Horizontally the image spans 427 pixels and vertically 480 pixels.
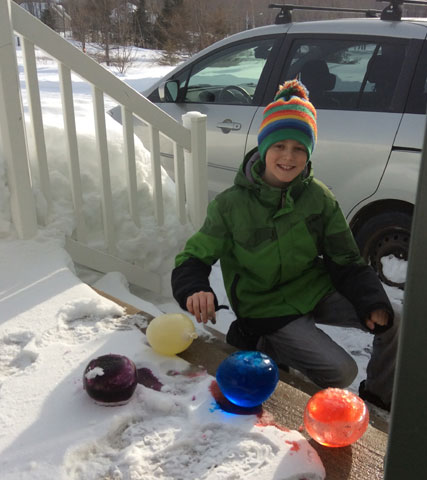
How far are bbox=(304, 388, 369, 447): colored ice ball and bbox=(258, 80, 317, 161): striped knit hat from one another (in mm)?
1019

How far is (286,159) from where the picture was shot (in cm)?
218

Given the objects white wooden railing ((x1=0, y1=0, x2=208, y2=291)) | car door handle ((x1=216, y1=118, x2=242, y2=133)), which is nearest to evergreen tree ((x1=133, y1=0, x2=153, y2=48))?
car door handle ((x1=216, y1=118, x2=242, y2=133))

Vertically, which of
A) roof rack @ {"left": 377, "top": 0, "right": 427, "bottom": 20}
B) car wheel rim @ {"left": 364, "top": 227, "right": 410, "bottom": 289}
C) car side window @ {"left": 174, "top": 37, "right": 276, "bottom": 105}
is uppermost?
roof rack @ {"left": 377, "top": 0, "right": 427, "bottom": 20}

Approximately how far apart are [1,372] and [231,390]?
2.88ft

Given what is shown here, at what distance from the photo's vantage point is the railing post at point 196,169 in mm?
3773

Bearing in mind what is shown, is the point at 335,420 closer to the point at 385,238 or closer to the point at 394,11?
the point at 385,238

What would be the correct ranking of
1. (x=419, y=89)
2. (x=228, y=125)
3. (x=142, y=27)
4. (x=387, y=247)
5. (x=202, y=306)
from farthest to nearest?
(x=142, y=27) → (x=228, y=125) → (x=387, y=247) → (x=419, y=89) → (x=202, y=306)

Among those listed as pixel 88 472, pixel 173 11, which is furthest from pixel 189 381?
pixel 173 11

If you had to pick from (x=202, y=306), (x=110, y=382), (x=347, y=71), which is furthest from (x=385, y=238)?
(x=110, y=382)

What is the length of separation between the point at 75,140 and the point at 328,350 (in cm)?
190

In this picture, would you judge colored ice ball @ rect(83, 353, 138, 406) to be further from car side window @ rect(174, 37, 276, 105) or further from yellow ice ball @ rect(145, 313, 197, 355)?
car side window @ rect(174, 37, 276, 105)

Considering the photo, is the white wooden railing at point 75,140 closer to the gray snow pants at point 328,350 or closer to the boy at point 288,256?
the boy at point 288,256

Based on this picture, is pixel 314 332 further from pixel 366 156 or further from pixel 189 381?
pixel 366 156

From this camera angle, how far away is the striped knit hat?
2186 mm
